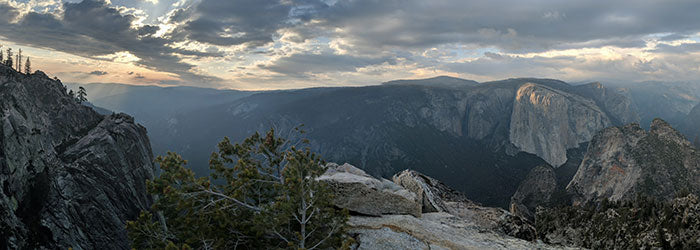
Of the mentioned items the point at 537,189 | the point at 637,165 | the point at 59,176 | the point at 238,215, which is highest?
the point at 238,215

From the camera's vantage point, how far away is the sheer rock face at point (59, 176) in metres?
45.2

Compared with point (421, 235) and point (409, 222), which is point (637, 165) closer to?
point (409, 222)

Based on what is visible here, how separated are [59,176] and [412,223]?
62.3 m

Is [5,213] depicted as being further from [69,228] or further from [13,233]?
[69,228]

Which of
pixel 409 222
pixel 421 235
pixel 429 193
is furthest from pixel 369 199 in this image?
pixel 429 193

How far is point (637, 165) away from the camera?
136 m

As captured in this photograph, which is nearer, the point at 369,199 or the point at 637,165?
the point at 369,199

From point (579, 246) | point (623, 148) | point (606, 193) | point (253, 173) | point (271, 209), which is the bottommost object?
point (606, 193)

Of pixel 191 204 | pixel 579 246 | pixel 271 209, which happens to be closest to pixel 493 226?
pixel 579 246

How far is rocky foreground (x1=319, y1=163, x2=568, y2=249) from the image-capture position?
18.8 meters

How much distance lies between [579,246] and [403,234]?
13166 millimetres

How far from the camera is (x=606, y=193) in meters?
142

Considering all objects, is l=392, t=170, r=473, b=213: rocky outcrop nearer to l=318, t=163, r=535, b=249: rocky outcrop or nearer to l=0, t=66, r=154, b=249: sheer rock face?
l=318, t=163, r=535, b=249: rocky outcrop

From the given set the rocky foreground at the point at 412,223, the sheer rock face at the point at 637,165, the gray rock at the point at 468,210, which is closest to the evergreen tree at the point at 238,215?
the rocky foreground at the point at 412,223
